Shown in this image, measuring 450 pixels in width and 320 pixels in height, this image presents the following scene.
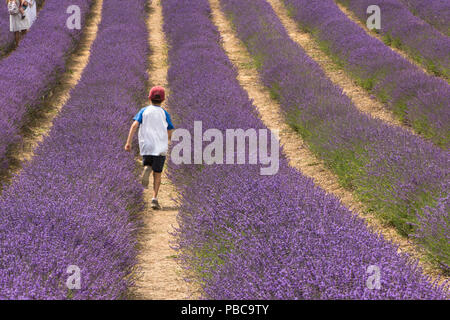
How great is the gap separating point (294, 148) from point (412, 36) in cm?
468

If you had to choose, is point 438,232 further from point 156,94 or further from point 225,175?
point 156,94

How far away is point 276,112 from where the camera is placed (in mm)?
8031

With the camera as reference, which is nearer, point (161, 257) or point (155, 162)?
point (161, 257)

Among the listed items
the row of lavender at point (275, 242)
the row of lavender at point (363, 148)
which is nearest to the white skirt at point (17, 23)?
the row of lavender at point (363, 148)

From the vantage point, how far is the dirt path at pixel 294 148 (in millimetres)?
4195

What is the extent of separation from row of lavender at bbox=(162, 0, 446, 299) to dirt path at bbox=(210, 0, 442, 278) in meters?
0.32

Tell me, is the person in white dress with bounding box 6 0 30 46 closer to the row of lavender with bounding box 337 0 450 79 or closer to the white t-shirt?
the white t-shirt

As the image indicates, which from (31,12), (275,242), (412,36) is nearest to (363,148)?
(275,242)

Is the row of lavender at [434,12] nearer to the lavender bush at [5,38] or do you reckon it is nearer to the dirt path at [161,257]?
the dirt path at [161,257]

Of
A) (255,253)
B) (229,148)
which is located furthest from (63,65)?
(255,253)

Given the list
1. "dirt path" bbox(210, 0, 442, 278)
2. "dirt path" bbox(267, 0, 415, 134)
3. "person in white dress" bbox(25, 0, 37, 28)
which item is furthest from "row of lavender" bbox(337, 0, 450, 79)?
"person in white dress" bbox(25, 0, 37, 28)

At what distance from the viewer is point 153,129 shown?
4.73 metres

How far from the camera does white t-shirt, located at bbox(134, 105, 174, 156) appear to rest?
471cm

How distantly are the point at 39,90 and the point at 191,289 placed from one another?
5018 millimetres
